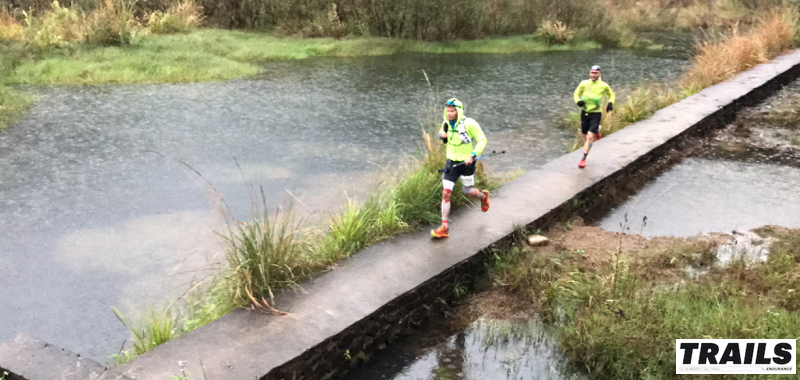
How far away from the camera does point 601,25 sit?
2088cm

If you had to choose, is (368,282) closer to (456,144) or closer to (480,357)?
(480,357)

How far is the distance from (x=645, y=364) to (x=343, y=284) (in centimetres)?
215

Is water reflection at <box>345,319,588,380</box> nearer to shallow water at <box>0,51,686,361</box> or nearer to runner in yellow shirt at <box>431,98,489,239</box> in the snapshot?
runner in yellow shirt at <box>431,98,489,239</box>

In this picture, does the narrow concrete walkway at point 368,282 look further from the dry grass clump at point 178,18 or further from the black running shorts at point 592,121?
the dry grass clump at point 178,18

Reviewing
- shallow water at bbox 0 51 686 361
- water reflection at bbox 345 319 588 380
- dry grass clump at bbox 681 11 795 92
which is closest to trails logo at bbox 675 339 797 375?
water reflection at bbox 345 319 588 380

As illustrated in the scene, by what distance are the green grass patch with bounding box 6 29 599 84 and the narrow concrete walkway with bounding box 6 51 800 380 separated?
348 inches

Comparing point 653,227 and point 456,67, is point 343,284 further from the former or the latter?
point 456,67

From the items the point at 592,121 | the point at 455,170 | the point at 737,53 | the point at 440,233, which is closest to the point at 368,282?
the point at 440,233

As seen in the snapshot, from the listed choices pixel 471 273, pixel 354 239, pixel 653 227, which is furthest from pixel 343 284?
pixel 653 227

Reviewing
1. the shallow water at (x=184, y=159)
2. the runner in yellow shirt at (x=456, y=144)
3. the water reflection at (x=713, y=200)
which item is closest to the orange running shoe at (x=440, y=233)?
the runner in yellow shirt at (x=456, y=144)

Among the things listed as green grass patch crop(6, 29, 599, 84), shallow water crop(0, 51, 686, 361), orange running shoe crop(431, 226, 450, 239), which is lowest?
shallow water crop(0, 51, 686, 361)

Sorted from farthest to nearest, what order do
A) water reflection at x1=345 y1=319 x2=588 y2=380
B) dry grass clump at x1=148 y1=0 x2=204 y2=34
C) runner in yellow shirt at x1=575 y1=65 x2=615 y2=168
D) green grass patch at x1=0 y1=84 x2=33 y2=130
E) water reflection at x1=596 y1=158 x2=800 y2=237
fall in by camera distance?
dry grass clump at x1=148 y1=0 x2=204 y2=34
green grass patch at x1=0 y1=84 x2=33 y2=130
runner in yellow shirt at x1=575 y1=65 x2=615 y2=168
water reflection at x1=596 y1=158 x2=800 y2=237
water reflection at x1=345 y1=319 x2=588 y2=380

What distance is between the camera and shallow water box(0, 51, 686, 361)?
5.63m

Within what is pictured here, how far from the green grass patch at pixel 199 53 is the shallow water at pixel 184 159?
70 centimetres
